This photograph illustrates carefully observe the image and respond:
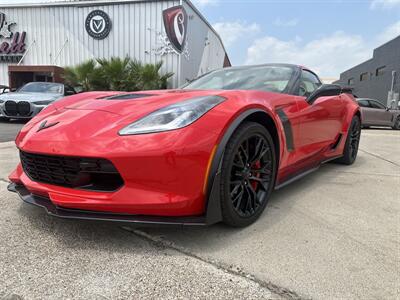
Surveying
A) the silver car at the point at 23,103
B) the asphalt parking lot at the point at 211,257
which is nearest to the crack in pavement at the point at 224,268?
the asphalt parking lot at the point at 211,257

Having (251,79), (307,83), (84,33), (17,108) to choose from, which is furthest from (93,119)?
(84,33)

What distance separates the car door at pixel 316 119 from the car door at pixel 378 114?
11026mm

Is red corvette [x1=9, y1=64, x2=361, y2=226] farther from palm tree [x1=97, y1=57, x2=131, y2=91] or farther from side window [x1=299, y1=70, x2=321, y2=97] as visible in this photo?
palm tree [x1=97, y1=57, x2=131, y2=91]

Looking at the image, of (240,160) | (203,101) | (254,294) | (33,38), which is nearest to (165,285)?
(254,294)

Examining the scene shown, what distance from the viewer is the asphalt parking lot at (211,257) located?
5.03 feet

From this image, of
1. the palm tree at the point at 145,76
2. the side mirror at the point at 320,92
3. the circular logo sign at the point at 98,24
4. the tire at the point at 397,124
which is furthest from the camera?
the circular logo sign at the point at 98,24

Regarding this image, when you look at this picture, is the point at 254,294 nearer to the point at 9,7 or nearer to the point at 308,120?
the point at 308,120

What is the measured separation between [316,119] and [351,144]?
1591 millimetres

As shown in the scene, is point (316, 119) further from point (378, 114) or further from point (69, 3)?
point (69, 3)

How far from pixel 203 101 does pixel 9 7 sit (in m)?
19.1

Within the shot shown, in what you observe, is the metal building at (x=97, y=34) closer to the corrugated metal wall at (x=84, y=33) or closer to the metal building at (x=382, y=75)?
the corrugated metal wall at (x=84, y=33)

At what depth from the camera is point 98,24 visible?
1619 centimetres

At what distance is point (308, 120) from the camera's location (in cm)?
292

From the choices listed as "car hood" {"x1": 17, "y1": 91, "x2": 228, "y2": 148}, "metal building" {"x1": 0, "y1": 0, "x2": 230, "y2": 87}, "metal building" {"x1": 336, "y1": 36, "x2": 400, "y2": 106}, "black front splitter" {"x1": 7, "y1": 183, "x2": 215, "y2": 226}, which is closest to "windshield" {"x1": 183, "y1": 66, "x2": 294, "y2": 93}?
"car hood" {"x1": 17, "y1": 91, "x2": 228, "y2": 148}
